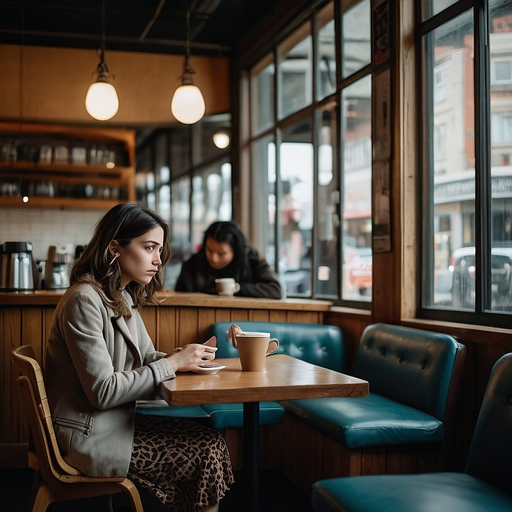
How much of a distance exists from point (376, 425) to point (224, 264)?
215cm

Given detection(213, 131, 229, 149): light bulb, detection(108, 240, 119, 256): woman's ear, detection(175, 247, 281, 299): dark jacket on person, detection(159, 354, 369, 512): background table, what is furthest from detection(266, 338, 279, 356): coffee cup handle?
detection(213, 131, 229, 149): light bulb

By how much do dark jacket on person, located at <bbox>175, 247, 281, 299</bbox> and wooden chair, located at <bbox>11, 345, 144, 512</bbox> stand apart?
2.33 m

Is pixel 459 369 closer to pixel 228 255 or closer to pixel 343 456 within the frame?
pixel 343 456

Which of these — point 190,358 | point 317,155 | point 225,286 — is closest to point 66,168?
point 317,155

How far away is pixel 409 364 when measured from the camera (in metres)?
3.24

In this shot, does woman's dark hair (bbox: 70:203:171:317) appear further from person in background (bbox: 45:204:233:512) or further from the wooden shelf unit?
the wooden shelf unit

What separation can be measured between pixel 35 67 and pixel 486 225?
4.85 m

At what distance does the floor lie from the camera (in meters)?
3.28

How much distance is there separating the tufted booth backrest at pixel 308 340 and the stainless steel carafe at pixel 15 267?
1205mm

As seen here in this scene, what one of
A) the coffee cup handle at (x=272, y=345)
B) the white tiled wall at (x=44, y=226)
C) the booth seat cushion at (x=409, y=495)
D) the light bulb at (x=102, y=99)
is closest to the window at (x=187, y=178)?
the white tiled wall at (x=44, y=226)

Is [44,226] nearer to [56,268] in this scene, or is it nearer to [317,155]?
[56,268]

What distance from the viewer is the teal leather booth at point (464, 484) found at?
1921 mm

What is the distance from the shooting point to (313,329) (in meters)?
3.99

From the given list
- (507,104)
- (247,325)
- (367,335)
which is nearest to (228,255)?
(247,325)
